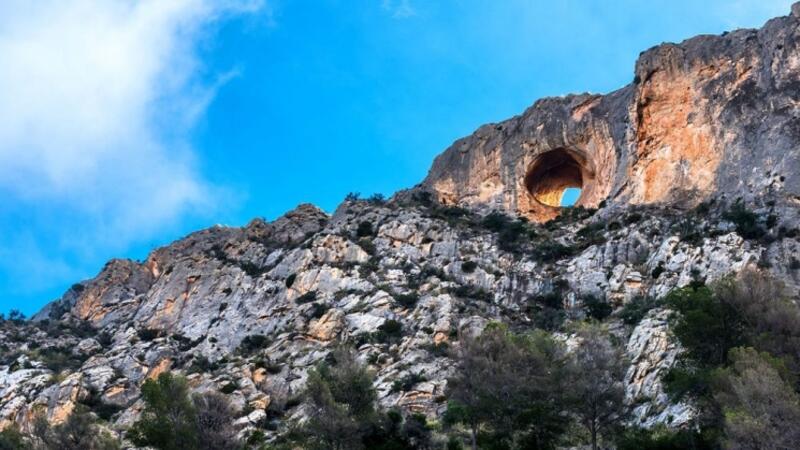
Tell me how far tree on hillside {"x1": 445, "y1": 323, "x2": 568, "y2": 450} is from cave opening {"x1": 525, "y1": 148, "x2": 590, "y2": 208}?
141ft

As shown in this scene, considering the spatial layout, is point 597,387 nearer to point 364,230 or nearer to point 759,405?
point 759,405

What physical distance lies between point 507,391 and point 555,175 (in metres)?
52.2

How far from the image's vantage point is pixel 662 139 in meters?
68.2

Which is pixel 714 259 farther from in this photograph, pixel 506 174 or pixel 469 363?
pixel 506 174

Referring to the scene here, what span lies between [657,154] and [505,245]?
639 inches

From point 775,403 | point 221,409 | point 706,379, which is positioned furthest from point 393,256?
point 775,403

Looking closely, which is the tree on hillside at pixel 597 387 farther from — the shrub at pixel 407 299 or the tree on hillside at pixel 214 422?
the shrub at pixel 407 299

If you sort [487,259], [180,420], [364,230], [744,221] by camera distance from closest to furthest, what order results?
[180,420], [744,221], [487,259], [364,230]

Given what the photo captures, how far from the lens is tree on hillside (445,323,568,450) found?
3512cm

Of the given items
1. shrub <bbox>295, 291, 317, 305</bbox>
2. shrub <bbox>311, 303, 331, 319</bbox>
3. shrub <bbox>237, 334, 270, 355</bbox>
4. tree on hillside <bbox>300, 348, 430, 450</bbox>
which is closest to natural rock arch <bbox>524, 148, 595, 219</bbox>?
shrub <bbox>295, 291, 317, 305</bbox>

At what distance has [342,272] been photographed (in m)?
68.9

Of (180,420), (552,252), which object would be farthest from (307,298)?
(180,420)

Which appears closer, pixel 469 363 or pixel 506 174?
pixel 469 363

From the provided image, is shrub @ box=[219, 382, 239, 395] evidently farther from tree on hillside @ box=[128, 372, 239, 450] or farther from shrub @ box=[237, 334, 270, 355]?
tree on hillside @ box=[128, 372, 239, 450]
